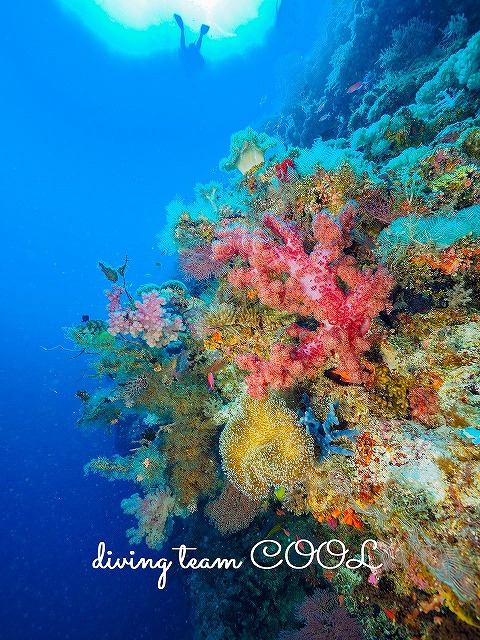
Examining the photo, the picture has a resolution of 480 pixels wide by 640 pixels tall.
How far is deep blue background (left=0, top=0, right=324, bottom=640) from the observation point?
58.1ft

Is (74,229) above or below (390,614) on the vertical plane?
above

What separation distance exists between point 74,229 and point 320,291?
133 metres

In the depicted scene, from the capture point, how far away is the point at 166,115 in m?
79.7

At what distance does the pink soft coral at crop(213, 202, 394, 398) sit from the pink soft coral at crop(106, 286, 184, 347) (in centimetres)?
303

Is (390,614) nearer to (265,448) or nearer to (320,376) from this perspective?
(265,448)

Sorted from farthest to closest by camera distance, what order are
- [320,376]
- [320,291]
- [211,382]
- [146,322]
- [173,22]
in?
[173,22], [146,322], [211,382], [320,376], [320,291]

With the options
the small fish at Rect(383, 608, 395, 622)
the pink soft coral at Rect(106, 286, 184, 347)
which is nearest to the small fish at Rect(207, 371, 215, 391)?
the pink soft coral at Rect(106, 286, 184, 347)

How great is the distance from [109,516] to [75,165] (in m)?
110

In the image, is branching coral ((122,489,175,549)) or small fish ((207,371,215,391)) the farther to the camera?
branching coral ((122,489,175,549))

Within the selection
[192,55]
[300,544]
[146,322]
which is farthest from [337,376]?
[192,55]

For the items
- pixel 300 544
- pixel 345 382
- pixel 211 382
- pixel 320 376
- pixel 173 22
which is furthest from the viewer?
pixel 173 22

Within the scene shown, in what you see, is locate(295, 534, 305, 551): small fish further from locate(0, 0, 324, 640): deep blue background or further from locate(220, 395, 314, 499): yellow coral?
locate(0, 0, 324, 640): deep blue background

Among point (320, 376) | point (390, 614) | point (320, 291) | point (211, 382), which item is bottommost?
point (390, 614)

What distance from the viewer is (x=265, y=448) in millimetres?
3412
